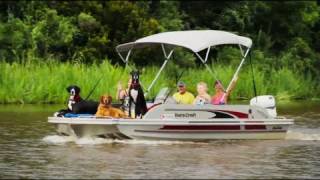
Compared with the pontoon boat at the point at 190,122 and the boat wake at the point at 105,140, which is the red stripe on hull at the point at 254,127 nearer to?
the pontoon boat at the point at 190,122

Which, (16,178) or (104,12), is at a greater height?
(104,12)

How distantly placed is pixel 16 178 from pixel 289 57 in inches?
1074

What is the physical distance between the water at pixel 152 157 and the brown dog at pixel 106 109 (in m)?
0.54

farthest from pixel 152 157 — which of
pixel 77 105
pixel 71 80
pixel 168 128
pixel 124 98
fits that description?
pixel 71 80

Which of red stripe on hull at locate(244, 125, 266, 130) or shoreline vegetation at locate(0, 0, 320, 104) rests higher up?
shoreline vegetation at locate(0, 0, 320, 104)

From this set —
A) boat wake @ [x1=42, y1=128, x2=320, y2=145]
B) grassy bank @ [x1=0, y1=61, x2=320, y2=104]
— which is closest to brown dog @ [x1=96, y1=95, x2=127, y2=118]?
boat wake @ [x1=42, y1=128, x2=320, y2=145]

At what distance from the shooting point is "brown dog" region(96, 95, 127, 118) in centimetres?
1847

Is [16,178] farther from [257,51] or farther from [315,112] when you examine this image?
[257,51]

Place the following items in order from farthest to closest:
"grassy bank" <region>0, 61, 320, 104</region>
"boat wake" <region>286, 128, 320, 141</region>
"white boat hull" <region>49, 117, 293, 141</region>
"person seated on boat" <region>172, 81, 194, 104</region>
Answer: "grassy bank" <region>0, 61, 320, 104</region> < "boat wake" <region>286, 128, 320, 141</region> < "person seated on boat" <region>172, 81, 194, 104</region> < "white boat hull" <region>49, 117, 293, 141</region>

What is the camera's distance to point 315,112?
2795 cm

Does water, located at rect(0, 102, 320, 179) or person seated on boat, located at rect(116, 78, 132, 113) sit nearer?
water, located at rect(0, 102, 320, 179)

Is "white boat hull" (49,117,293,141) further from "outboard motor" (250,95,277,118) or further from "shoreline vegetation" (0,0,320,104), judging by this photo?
"shoreline vegetation" (0,0,320,104)

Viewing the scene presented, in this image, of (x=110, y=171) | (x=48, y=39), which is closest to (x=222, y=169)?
(x=110, y=171)

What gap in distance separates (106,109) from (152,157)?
2.36 meters
